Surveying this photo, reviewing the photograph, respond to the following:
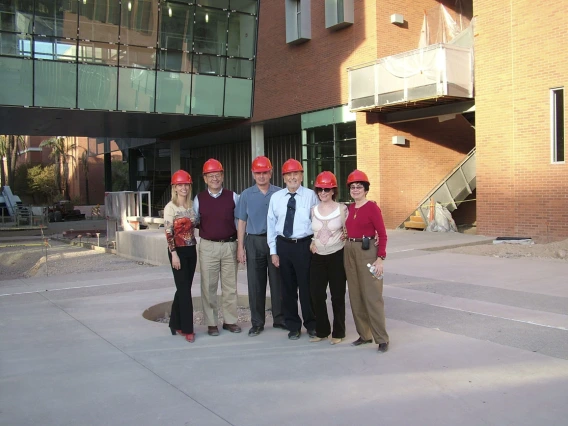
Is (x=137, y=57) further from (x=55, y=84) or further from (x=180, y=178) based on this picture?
(x=180, y=178)

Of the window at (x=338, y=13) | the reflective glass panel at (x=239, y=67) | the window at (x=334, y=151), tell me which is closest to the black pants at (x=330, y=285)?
the window at (x=334, y=151)

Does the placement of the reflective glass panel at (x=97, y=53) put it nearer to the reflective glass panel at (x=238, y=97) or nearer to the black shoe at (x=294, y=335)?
the reflective glass panel at (x=238, y=97)

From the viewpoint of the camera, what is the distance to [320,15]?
899 inches

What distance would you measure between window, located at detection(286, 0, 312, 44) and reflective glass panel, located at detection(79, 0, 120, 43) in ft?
22.3

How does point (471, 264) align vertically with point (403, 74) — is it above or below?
below

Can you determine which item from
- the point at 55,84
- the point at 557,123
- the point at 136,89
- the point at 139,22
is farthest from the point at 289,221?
the point at 139,22

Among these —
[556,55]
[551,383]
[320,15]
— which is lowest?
[551,383]

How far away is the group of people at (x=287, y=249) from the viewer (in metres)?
5.73

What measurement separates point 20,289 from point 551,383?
855cm

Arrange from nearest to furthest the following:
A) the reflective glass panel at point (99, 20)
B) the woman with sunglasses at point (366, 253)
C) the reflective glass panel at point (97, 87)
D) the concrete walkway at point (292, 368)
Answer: the concrete walkway at point (292, 368) < the woman with sunglasses at point (366, 253) < the reflective glass panel at point (99, 20) < the reflective glass panel at point (97, 87)

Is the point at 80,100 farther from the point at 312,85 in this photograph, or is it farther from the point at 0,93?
the point at 312,85

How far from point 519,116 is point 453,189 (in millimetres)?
3939

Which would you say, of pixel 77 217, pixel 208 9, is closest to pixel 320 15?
pixel 208 9

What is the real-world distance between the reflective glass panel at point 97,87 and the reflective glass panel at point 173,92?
1.87 metres
